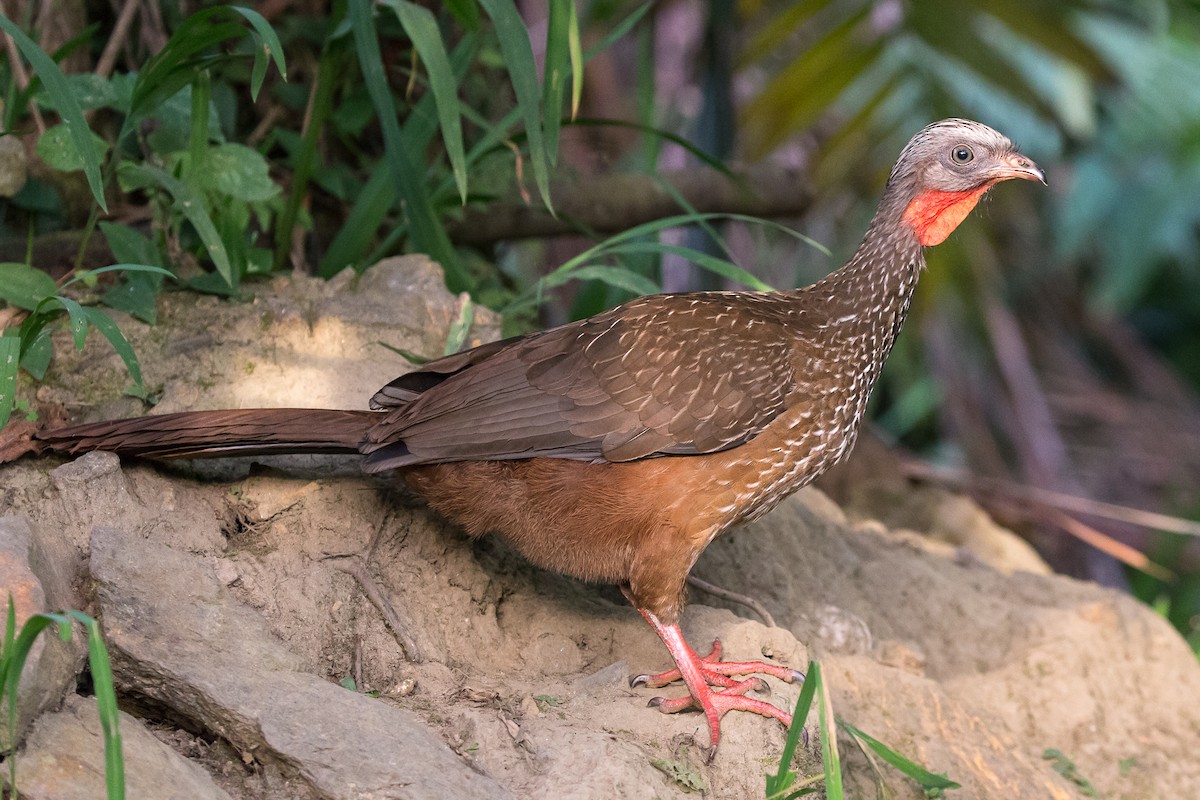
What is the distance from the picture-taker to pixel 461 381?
3000 mm

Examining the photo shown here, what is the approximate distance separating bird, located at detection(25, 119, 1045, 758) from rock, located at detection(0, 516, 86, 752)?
1.50 ft

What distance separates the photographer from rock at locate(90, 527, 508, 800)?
7.29ft

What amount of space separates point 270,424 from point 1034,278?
5.67m

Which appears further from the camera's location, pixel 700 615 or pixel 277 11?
pixel 277 11

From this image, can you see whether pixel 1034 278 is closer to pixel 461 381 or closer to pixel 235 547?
pixel 461 381

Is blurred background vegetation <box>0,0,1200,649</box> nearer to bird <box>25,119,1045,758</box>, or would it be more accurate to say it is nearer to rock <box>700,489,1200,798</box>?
bird <box>25,119,1045,758</box>

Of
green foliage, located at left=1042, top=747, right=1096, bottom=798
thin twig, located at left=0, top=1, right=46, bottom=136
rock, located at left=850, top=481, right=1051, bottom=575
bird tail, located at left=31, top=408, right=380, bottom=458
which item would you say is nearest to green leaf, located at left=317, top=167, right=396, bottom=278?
thin twig, located at left=0, top=1, right=46, bottom=136

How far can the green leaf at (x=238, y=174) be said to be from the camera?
10.9 feet

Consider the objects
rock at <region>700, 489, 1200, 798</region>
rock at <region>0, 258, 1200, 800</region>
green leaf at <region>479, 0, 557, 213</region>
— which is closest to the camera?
rock at <region>0, 258, 1200, 800</region>

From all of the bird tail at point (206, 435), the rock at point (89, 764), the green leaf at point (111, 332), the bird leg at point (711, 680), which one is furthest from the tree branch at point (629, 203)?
the rock at point (89, 764)

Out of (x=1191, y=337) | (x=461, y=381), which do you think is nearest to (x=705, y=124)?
(x=461, y=381)

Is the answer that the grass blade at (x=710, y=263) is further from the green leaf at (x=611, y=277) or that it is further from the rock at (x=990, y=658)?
the rock at (x=990, y=658)

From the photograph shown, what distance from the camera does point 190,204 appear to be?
3150mm

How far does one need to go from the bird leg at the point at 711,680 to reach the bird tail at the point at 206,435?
2.91 feet
